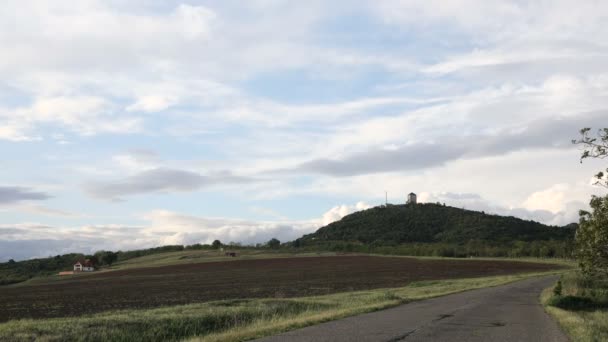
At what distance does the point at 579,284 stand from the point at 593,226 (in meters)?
13.5

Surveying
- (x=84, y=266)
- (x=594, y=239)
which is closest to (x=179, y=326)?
(x=594, y=239)

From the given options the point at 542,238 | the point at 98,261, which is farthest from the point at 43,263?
the point at 542,238

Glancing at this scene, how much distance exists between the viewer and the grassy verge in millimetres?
16141

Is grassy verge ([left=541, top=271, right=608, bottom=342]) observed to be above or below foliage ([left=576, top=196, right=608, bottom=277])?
below

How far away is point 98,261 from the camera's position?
161 meters

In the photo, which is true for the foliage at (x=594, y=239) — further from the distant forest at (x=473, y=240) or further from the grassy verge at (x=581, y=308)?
the distant forest at (x=473, y=240)

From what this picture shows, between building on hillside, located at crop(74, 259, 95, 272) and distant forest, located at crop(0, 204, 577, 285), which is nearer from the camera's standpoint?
distant forest, located at crop(0, 204, 577, 285)

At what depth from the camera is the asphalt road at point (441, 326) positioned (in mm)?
14836

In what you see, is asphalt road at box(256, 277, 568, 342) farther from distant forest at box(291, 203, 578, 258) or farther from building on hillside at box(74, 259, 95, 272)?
building on hillside at box(74, 259, 95, 272)

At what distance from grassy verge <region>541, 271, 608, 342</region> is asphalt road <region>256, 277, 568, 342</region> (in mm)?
481

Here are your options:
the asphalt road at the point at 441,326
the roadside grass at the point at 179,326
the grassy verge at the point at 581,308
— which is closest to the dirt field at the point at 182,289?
the roadside grass at the point at 179,326

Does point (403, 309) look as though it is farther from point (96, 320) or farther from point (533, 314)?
point (96, 320)

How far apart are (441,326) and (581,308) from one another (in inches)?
463

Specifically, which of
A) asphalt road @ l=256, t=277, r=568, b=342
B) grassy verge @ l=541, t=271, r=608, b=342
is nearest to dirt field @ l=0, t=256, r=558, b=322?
grassy verge @ l=541, t=271, r=608, b=342
